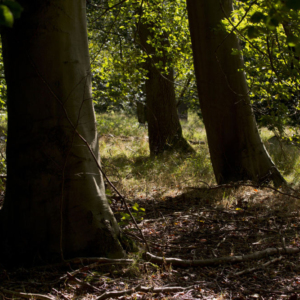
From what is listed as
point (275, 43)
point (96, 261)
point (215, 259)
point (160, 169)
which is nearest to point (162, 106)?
point (160, 169)

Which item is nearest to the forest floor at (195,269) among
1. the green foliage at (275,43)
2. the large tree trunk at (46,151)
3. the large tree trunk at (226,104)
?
the large tree trunk at (46,151)

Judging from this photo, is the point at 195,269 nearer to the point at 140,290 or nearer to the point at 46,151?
the point at 140,290

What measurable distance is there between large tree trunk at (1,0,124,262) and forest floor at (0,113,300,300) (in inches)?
8.2

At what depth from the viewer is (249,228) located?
375 centimetres

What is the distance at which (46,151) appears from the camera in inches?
107

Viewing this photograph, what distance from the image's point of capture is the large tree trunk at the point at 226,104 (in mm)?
5383

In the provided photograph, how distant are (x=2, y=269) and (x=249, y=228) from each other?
8.30 ft

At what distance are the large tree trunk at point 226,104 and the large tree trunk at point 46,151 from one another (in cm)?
317

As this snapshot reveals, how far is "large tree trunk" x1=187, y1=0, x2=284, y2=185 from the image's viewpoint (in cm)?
538

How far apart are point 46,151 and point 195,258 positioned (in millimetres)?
1625

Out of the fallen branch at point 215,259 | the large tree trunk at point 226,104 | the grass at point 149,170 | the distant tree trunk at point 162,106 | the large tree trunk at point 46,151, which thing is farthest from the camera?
the distant tree trunk at point 162,106

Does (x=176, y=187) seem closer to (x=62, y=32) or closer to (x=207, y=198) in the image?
(x=207, y=198)

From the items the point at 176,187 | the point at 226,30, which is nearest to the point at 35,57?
the point at 226,30

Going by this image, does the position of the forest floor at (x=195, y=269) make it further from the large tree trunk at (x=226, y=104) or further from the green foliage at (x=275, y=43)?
the green foliage at (x=275, y=43)
